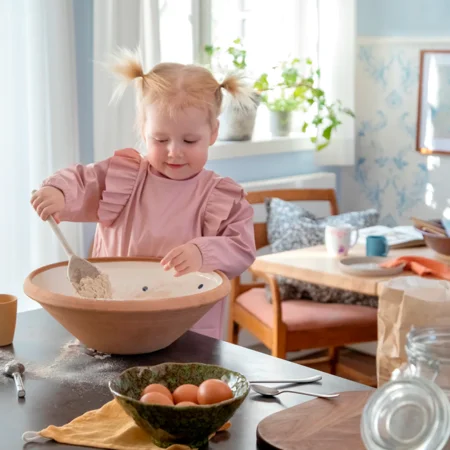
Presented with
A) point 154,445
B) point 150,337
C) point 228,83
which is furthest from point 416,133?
point 154,445

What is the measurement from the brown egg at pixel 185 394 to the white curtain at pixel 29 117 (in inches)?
69.8

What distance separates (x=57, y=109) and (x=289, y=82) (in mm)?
1446

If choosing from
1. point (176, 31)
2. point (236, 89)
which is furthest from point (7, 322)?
point (176, 31)

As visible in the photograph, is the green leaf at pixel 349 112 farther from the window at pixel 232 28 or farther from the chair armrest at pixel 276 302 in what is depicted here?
the chair armrest at pixel 276 302

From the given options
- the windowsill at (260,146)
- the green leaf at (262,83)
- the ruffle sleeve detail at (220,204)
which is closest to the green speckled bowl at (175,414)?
the ruffle sleeve detail at (220,204)

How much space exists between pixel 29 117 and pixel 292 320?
1.15m

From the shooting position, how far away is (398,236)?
10.6 ft

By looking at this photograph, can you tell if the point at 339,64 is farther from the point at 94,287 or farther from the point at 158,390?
the point at 158,390

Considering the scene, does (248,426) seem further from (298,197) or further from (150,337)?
(298,197)

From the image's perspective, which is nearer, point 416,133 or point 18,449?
point 18,449

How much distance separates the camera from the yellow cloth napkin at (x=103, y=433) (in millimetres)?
1166

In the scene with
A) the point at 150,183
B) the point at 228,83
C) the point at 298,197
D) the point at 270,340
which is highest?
the point at 228,83

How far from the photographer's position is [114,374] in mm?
1442

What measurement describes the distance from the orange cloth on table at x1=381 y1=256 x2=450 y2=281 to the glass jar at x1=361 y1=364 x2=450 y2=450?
170 centimetres
